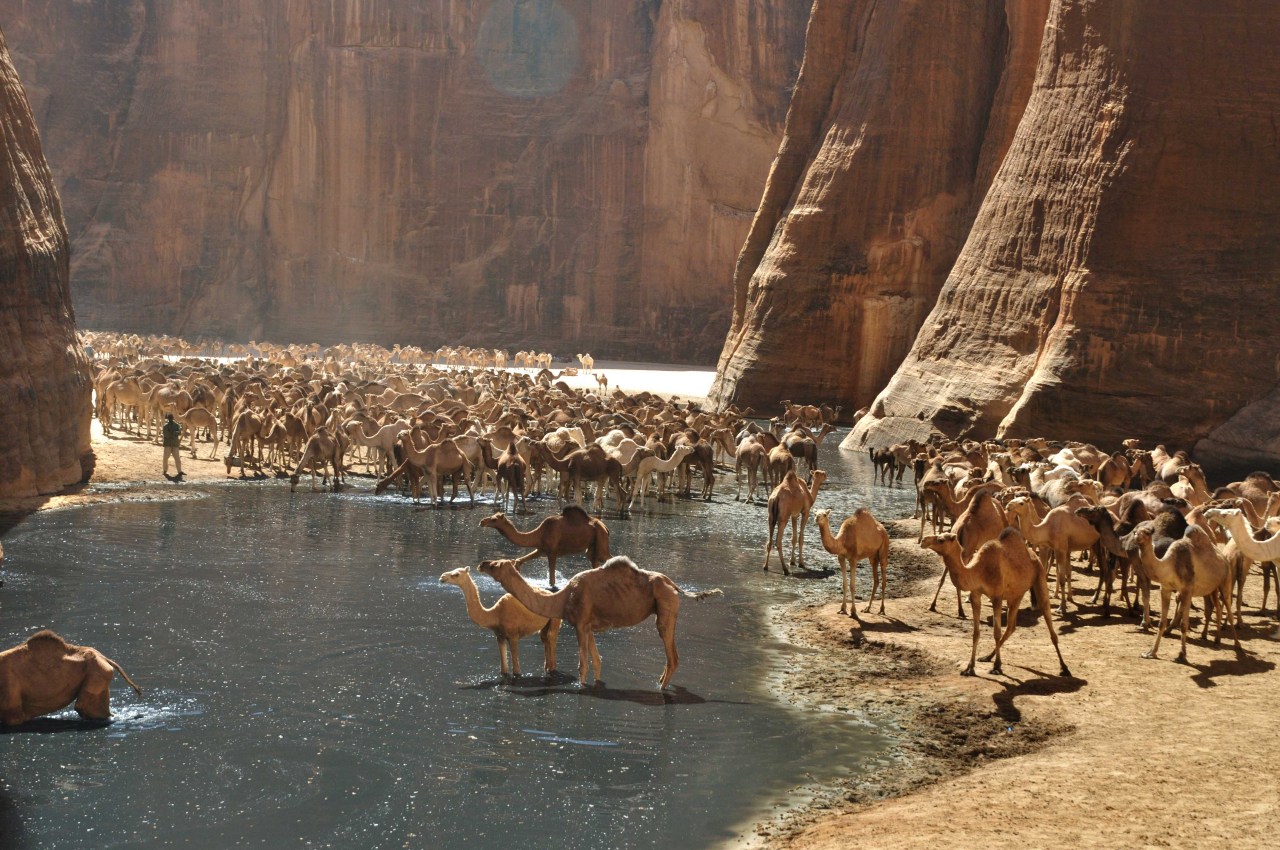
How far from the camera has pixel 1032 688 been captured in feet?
37.5

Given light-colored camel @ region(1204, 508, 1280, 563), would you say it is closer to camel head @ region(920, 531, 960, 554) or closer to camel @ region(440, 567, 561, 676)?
camel head @ region(920, 531, 960, 554)

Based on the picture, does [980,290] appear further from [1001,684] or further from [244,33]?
[244,33]

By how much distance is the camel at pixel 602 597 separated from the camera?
11.2m

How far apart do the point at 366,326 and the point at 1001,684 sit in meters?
69.0

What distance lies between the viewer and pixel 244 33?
77938 millimetres

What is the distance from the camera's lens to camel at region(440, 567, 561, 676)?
11648 millimetres

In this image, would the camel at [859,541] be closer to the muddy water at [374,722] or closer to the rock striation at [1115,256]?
the muddy water at [374,722]

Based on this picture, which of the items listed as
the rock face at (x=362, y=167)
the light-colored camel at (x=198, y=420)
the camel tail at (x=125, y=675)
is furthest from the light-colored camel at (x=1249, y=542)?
the rock face at (x=362, y=167)

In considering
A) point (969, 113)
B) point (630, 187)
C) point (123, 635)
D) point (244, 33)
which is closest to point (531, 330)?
point (630, 187)

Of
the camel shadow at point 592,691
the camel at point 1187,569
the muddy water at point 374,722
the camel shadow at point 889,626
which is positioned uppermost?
the camel at point 1187,569

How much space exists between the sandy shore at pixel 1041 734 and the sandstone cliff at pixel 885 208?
92.2 ft

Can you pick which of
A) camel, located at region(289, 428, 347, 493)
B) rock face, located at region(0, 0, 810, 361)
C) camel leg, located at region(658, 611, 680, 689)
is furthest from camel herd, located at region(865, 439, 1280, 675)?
rock face, located at region(0, 0, 810, 361)

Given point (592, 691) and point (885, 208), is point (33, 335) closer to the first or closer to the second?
point (592, 691)

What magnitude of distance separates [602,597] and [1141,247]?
22.2m
